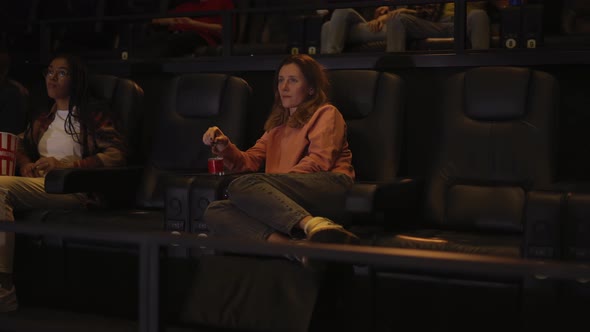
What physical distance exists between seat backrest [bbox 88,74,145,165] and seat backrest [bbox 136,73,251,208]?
78 mm

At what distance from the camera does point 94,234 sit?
1705mm

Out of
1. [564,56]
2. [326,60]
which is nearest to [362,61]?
[326,60]

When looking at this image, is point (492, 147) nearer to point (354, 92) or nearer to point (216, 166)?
point (354, 92)

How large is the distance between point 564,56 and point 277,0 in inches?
105

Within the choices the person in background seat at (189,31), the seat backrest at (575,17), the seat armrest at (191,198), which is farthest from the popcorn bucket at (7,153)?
the seat backrest at (575,17)

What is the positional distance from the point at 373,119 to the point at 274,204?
67 centimetres

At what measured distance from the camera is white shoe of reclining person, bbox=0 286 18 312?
8.84 feet

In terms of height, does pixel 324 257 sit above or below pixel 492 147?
below

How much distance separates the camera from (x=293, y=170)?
2.79m

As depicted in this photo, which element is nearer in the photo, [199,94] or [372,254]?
[372,254]

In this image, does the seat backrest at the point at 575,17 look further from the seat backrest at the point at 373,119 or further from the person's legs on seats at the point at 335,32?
the seat backrest at the point at 373,119

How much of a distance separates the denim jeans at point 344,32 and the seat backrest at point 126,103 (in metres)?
1.05

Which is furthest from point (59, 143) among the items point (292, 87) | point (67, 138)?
A: point (292, 87)

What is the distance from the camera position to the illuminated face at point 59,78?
340 centimetres
